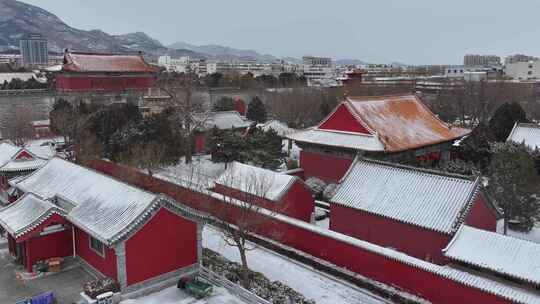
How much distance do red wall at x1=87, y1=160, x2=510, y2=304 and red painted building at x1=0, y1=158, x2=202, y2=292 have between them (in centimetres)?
280

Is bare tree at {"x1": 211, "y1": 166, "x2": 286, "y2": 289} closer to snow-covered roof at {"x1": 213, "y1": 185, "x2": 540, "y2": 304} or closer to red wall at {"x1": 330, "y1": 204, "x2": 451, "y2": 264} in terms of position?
red wall at {"x1": 330, "y1": 204, "x2": 451, "y2": 264}

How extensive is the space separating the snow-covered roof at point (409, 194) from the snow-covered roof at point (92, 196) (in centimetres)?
721

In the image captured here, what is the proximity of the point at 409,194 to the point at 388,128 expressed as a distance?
8.61 metres

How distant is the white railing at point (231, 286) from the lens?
1186 cm

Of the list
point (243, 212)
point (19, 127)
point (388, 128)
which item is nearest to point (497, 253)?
point (243, 212)

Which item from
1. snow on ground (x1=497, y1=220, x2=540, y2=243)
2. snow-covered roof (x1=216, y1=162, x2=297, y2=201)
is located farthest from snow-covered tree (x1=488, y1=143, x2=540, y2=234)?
snow-covered roof (x1=216, y1=162, x2=297, y2=201)

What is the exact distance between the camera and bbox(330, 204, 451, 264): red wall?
535 inches

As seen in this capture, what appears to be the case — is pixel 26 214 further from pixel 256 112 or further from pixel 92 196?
pixel 256 112

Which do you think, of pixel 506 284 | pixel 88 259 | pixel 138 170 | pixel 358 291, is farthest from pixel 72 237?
pixel 506 284

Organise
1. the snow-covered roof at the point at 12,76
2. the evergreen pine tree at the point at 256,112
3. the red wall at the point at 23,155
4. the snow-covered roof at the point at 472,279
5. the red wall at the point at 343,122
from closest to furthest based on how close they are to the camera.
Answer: the snow-covered roof at the point at 472,279, the red wall at the point at 23,155, the red wall at the point at 343,122, the evergreen pine tree at the point at 256,112, the snow-covered roof at the point at 12,76

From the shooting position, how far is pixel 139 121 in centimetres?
2553

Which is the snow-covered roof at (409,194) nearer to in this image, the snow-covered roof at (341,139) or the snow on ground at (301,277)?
the snow on ground at (301,277)

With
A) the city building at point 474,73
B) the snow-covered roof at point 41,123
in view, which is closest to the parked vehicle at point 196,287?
the snow-covered roof at point 41,123

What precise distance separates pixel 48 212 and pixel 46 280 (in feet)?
6.64
